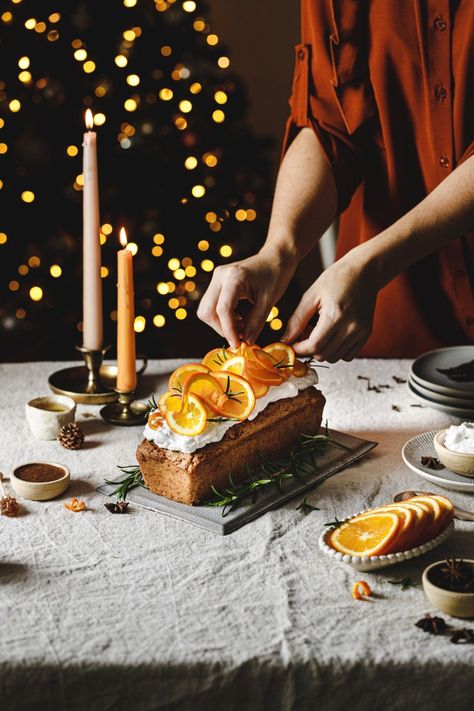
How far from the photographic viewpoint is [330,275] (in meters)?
1.88

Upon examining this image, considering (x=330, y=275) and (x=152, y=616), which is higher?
(x=330, y=275)

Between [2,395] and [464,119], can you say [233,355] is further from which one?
[464,119]

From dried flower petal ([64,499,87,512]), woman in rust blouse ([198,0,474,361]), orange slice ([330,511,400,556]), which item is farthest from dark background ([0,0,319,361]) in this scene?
orange slice ([330,511,400,556])

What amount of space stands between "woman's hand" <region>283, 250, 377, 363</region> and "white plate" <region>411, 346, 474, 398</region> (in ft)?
0.75

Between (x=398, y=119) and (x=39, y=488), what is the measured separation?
1.52 metres

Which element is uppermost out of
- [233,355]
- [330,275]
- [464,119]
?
[464,119]

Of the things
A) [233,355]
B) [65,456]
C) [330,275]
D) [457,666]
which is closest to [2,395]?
[65,456]

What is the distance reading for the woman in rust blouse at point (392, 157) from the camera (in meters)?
2.05

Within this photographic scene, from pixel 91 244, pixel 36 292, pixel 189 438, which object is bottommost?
pixel 36 292

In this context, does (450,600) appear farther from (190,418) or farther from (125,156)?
→ (125,156)

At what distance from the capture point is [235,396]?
1.65 meters

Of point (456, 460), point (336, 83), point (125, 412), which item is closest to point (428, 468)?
point (456, 460)

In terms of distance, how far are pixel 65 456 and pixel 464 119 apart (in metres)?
1.43

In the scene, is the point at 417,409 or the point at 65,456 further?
the point at 417,409
